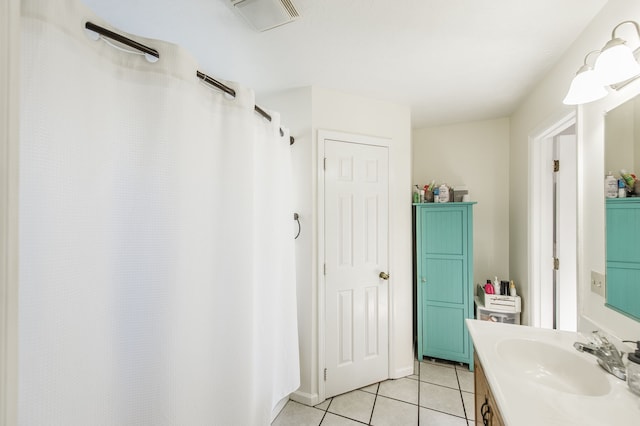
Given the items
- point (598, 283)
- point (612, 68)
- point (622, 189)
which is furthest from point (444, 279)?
point (612, 68)

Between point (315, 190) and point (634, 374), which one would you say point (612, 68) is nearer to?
point (634, 374)

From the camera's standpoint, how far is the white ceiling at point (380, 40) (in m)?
1.24

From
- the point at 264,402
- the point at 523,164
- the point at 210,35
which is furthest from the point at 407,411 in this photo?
the point at 210,35

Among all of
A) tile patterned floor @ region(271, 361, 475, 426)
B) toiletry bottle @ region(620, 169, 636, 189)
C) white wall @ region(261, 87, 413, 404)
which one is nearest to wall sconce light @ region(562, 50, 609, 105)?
toiletry bottle @ region(620, 169, 636, 189)

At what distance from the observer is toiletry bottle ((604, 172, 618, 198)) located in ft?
3.72

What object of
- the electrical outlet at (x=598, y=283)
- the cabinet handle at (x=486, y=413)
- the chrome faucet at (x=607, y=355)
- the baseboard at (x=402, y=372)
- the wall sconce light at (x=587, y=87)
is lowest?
the baseboard at (x=402, y=372)

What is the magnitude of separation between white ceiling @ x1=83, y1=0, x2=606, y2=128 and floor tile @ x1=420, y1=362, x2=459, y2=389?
2.43 m

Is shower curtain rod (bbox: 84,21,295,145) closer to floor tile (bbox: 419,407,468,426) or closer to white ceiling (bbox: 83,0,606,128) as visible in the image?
white ceiling (bbox: 83,0,606,128)

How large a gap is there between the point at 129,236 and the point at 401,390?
2.28m

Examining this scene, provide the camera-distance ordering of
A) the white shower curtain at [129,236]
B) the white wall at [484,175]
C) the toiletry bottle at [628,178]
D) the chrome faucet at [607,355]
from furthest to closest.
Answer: the white wall at [484,175] → the toiletry bottle at [628,178] → the chrome faucet at [607,355] → the white shower curtain at [129,236]

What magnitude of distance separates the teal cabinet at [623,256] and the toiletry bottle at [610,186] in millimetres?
26

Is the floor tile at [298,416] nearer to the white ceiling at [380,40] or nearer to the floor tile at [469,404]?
the floor tile at [469,404]

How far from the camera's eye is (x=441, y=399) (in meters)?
2.02

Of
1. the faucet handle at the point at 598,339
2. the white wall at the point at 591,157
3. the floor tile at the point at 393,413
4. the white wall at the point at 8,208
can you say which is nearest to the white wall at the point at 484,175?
the white wall at the point at 591,157
